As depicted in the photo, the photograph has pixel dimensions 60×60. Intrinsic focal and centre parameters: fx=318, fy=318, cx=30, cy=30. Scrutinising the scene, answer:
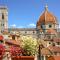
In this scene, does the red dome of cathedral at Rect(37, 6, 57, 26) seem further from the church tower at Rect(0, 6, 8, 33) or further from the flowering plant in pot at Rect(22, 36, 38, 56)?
the flowering plant in pot at Rect(22, 36, 38, 56)

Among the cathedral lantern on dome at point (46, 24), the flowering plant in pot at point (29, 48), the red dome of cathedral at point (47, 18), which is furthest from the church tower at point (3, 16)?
the flowering plant in pot at point (29, 48)

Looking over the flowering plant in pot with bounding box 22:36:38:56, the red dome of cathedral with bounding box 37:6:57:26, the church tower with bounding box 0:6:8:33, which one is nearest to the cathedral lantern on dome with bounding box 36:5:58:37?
the red dome of cathedral with bounding box 37:6:57:26

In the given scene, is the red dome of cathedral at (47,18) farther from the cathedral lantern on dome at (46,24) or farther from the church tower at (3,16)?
the church tower at (3,16)

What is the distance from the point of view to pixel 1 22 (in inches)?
5271

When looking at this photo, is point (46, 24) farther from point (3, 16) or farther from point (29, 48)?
point (29, 48)

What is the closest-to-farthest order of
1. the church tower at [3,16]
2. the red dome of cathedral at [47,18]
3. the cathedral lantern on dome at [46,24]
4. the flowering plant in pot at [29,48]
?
the flowering plant in pot at [29,48] → the cathedral lantern on dome at [46,24] → the red dome of cathedral at [47,18] → the church tower at [3,16]

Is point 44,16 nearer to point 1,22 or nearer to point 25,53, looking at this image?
point 1,22

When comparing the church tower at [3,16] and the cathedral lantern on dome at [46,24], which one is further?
the church tower at [3,16]

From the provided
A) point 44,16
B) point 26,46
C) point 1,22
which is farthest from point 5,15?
point 26,46

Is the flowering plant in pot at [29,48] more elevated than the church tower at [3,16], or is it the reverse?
the church tower at [3,16]

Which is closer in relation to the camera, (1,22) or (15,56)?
(15,56)

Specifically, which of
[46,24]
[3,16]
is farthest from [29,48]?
[3,16]

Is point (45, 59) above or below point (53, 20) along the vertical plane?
below

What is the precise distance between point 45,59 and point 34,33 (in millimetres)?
97242
